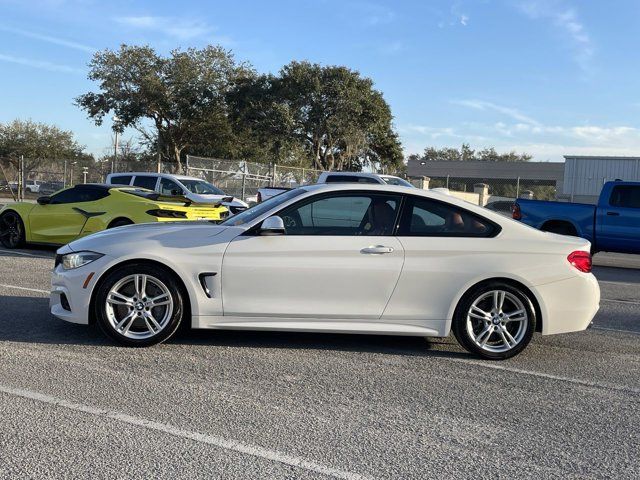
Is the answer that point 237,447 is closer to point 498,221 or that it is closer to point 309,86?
point 498,221

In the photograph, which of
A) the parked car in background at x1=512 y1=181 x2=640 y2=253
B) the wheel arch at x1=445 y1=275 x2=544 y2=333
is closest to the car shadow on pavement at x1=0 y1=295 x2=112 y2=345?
the wheel arch at x1=445 y1=275 x2=544 y2=333

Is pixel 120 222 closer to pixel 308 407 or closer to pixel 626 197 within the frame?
pixel 308 407

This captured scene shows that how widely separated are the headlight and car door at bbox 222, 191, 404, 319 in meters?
1.16

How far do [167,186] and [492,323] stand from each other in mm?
13059

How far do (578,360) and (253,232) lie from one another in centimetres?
314

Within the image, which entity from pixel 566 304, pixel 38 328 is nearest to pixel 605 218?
pixel 566 304

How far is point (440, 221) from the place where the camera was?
591 cm

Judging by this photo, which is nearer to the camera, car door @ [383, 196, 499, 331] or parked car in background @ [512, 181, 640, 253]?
car door @ [383, 196, 499, 331]

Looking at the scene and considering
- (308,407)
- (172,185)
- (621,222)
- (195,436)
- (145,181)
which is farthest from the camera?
(145,181)

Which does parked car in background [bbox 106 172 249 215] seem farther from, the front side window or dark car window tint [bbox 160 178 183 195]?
the front side window

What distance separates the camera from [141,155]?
46.5 m

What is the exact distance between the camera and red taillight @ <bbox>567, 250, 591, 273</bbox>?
5.88 m

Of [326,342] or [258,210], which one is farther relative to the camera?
[326,342]

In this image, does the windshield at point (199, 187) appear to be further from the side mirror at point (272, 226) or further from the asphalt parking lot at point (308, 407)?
the side mirror at point (272, 226)
